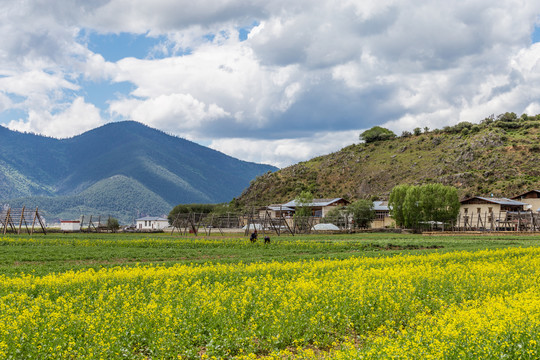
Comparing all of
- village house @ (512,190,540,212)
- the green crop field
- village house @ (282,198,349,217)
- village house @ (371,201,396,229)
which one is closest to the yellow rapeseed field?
the green crop field

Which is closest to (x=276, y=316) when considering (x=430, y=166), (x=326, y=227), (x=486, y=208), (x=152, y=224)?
(x=326, y=227)

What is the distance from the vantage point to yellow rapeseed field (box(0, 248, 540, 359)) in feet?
33.7

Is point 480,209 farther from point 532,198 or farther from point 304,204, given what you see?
point 304,204

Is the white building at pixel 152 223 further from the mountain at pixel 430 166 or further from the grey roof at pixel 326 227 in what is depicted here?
the grey roof at pixel 326 227

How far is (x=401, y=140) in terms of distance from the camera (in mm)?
157125

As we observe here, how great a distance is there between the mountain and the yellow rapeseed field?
101 meters

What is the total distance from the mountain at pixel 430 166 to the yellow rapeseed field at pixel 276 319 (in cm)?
10086

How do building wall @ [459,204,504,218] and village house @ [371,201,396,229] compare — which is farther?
village house @ [371,201,396,229]

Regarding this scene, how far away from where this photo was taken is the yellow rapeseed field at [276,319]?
1028cm

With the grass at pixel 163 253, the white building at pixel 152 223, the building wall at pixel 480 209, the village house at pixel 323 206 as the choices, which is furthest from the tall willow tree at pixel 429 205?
the white building at pixel 152 223

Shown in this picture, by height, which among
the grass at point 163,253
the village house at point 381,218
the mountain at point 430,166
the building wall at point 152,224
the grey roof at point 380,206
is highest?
the mountain at point 430,166

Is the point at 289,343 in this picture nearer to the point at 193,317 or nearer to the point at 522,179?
the point at 193,317

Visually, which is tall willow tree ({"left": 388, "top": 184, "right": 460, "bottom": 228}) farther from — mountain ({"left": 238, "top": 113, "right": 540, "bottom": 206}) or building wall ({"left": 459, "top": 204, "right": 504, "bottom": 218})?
mountain ({"left": 238, "top": 113, "right": 540, "bottom": 206})

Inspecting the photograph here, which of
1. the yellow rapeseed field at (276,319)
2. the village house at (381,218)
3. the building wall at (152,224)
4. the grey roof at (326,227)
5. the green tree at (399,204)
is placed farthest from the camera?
the building wall at (152,224)
